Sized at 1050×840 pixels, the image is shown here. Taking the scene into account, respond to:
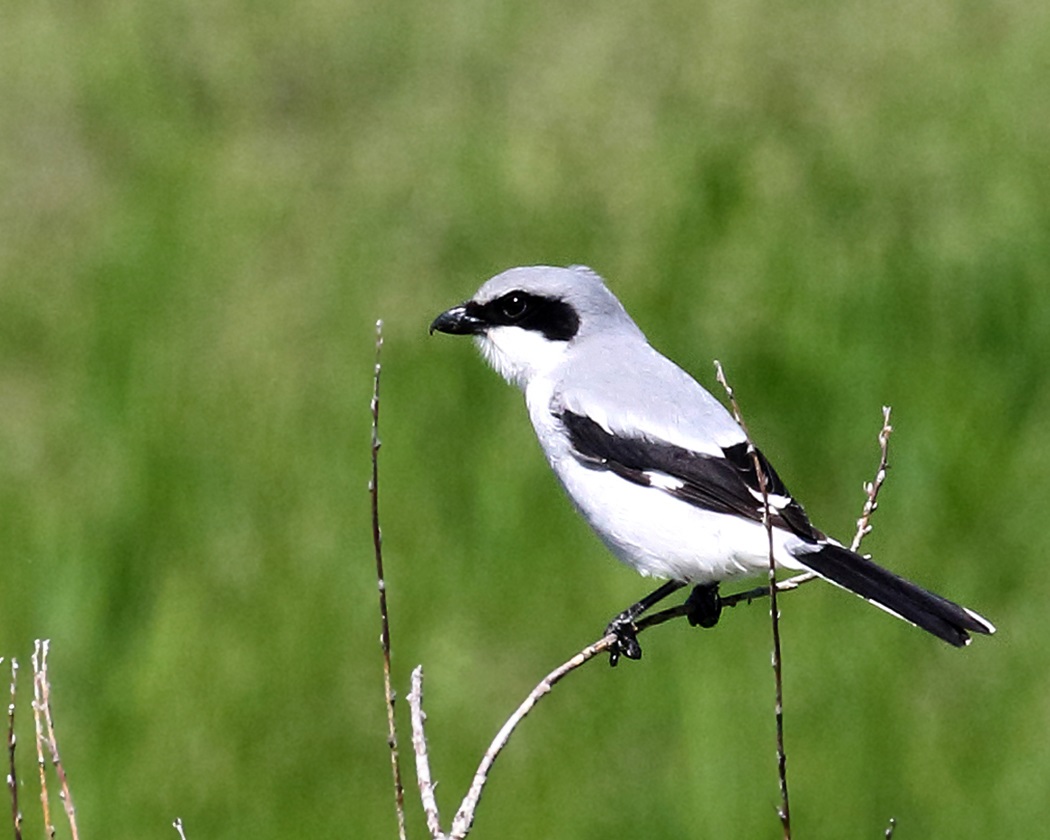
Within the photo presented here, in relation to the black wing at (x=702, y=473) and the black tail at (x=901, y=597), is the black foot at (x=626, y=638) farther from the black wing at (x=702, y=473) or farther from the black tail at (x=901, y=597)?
the black tail at (x=901, y=597)

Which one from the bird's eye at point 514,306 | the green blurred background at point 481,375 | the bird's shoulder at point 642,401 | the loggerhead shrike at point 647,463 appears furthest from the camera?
the green blurred background at point 481,375

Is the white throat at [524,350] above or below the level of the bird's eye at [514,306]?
below

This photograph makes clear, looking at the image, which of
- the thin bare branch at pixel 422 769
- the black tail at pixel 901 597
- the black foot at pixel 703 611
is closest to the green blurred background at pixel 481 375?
the black foot at pixel 703 611

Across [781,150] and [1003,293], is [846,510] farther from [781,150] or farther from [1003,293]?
[781,150]

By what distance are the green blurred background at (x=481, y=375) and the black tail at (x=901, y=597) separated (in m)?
2.49

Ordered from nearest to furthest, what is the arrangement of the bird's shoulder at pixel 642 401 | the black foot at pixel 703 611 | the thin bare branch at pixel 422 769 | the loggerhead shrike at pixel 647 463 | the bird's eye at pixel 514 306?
the thin bare branch at pixel 422 769
the loggerhead shrike at pixel 647 463
the bird's shoulder at pixel 642 401
the black foot at pixel 703 611
the bird's eye at pixel 514 306

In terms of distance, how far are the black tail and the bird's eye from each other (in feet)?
3.57

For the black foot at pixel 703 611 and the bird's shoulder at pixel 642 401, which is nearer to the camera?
the bird's shoulder at pixel 642 401

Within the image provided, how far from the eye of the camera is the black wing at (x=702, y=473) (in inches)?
179

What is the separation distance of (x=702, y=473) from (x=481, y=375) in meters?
3.61

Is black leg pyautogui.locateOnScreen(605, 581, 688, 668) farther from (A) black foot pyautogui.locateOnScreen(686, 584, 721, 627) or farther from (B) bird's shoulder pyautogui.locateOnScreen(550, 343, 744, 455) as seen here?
(B) bird's shoulder pyautogui.locateOnScreen(550, 343, 744, 455)

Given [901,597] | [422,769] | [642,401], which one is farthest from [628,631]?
[422,769]

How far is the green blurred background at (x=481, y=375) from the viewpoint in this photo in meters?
6.98

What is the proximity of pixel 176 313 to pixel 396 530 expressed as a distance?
64.7 inches
